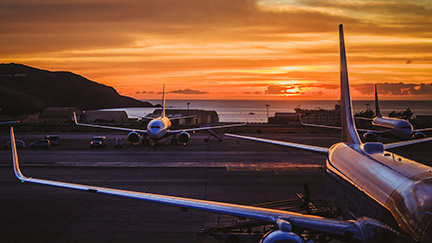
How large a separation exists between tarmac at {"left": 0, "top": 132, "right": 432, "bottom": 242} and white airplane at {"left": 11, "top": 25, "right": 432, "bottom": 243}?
4.38 m

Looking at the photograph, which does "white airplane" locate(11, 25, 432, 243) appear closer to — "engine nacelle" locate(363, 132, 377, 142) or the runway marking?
the runway marking

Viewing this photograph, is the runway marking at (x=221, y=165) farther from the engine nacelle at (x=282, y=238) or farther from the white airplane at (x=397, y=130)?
the engine nacelle at (x=282, y=238)

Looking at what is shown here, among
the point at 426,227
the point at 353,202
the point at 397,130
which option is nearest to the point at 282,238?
the point at 426,227

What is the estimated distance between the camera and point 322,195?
27031 mm

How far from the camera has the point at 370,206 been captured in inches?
511

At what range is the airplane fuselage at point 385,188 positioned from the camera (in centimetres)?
1005

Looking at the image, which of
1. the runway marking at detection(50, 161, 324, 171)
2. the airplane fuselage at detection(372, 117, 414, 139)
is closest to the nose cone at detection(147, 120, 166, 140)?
the runway marking at detection(50, 161, 324, 171)

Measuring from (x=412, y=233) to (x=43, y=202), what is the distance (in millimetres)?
23369

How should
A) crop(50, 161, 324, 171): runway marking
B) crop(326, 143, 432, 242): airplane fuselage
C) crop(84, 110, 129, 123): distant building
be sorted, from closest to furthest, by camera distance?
1. crop(326, 143, 432, 242): airplane fuselage
2. crop(50, 161, 324, 171): runway marking
3. crop(84, 110, 129, 123): distant building

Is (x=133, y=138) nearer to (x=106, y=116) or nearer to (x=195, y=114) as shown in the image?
(x=195, y=114)

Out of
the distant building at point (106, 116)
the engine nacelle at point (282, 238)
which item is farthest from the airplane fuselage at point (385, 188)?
the distant building at point (106, 116)

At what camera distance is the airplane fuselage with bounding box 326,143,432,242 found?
10055mm

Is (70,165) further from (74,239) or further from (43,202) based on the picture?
(74,239)

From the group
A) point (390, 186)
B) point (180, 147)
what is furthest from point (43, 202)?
point (180, 147)
